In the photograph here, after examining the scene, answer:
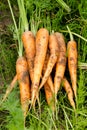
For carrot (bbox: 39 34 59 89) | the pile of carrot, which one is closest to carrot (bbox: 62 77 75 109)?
the pile of carrot

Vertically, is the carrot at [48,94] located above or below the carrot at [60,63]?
below

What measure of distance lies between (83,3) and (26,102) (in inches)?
29.9

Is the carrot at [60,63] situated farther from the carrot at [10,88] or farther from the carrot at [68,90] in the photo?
the carrot at [10,88]

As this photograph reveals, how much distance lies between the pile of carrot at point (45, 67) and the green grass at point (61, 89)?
0.05m

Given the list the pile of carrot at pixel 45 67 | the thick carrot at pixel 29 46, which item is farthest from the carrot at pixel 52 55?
the thick carrot at pixel 29 46

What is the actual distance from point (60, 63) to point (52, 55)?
7 cm

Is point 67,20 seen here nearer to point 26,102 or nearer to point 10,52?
point 10,52

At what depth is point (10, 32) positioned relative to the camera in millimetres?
2404

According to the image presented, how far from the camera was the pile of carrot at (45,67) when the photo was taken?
6.93 feet

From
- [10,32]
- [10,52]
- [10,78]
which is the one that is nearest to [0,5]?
[10,32]

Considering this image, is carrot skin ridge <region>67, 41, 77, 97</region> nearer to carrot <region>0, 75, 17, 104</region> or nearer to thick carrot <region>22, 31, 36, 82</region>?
thick carrot <region>22, 31, 36, 82</region>

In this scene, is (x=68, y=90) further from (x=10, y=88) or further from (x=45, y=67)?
(x=10, y=88)

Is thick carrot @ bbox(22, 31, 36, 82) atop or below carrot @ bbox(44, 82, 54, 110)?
atop

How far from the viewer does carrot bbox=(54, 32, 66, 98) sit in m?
2.13
